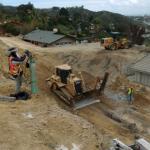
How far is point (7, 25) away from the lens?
193ft

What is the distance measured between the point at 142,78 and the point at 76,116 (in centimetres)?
1331

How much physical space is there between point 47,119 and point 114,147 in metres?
3.13

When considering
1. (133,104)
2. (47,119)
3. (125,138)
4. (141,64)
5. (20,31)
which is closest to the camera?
(47,119)

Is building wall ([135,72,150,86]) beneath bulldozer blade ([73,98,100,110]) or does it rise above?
beneath

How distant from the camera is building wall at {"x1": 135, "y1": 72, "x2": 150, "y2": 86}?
2877cm

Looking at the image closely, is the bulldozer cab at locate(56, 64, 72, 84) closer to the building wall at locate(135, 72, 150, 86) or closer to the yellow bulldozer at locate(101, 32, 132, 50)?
the building wall at locate(135, 72, 150, 86)

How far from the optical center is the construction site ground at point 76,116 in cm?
1306

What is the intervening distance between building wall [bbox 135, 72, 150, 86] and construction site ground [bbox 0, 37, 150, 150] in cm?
75

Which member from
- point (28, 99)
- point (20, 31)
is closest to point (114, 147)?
point (28, 99)

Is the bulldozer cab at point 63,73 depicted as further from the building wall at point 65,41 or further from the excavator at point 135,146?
the building wall at point 65,41

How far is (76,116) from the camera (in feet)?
56.0

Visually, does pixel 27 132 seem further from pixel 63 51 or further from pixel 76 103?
pixel 63 51

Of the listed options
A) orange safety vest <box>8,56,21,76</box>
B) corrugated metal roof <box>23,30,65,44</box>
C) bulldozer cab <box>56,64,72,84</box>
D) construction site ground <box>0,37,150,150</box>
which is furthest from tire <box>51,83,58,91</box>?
corrugated metal roof <box>23,30,65,44</box>

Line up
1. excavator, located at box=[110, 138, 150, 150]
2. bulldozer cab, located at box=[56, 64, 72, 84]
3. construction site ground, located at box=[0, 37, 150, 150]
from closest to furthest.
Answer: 1. excavator, located at box=[110, 138, 150, 150]
2. construction site ground, located at box=[0, 37, 150, 150]
3. bulldozer cab, located at box=[56, 64, 72, 84]
